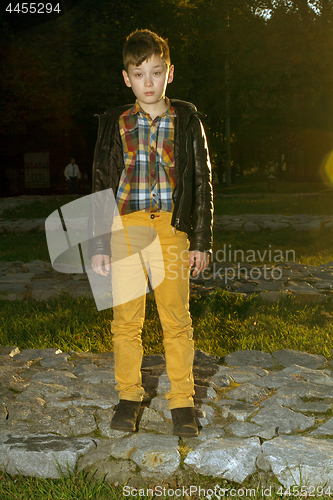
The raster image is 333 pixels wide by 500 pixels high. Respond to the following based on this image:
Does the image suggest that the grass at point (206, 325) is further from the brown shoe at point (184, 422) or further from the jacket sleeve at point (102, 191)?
the jacket sleeve at point (102, 191)

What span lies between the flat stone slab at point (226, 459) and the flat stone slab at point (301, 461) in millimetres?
83

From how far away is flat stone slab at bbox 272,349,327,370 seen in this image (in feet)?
12.7

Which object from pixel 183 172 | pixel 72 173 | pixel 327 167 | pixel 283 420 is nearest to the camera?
pixel 183 172

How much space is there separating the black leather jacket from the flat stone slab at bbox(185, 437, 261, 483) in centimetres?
104

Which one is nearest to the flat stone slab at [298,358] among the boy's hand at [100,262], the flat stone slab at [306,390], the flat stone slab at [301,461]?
the flat stone slab at [306,390]

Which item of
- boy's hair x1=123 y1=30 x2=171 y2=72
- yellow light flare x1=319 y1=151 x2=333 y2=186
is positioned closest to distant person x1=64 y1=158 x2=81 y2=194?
boy's hair x1=123 y1=30 x2=171 y2=72

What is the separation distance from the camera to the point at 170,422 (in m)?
2.97

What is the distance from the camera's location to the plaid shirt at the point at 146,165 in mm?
2715

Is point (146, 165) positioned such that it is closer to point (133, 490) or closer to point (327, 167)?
point (133, 490)

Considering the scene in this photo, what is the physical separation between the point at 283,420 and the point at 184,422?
61 centimetres

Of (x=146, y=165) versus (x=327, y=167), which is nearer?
(x=146, y=165)

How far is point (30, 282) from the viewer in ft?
22.2

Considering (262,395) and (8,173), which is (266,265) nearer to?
(262,395)

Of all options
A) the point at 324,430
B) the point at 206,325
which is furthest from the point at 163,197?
the point at 206,325
